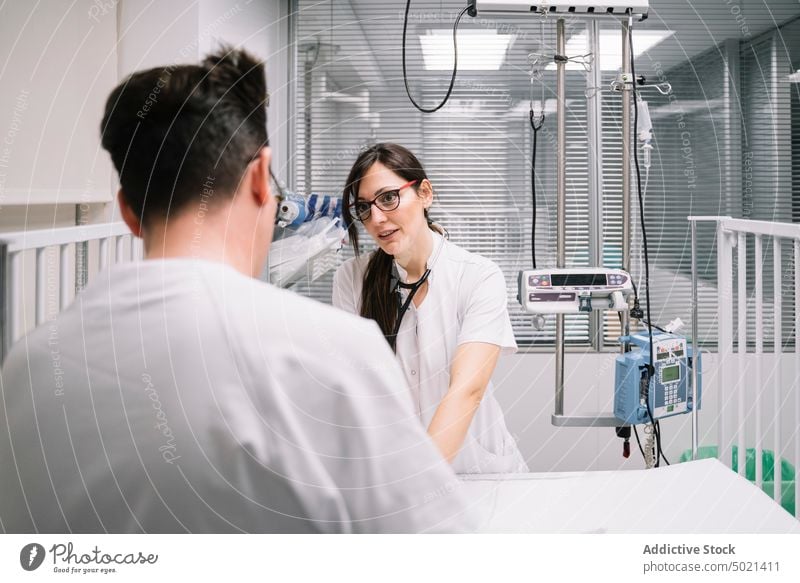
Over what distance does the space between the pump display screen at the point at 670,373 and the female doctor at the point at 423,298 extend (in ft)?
1.29

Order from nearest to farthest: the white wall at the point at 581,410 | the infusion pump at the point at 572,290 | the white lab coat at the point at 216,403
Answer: the white lab coat at the point at 216,403
the infusion pump at the point at 572,290
the white wall at the point at 581,410

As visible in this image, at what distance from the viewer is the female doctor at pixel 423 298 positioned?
3.62 feet

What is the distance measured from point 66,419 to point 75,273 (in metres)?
0.29

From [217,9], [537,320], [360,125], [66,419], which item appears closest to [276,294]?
[66,419]

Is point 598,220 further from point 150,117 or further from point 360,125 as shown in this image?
point 150,117

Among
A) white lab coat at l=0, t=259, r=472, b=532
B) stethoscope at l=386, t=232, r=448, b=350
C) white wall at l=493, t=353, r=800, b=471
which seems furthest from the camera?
white wall at l=493, t=353, r=800, b=471

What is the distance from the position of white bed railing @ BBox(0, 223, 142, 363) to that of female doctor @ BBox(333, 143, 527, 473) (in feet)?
1.26

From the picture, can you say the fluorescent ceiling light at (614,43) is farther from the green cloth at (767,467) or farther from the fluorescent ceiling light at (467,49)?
the green cloth at (767,467)

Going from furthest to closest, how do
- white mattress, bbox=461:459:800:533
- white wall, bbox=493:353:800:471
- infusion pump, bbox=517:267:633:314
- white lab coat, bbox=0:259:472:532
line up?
white wall, bbox=493:353:800:471, infusion pump, bbox=517:267:633:314, white mattress, bbox=461:459:800:533, white lab coat, bbox=0:259:472:532

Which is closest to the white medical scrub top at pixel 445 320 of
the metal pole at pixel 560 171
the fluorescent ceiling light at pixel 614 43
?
the metal pole at pixel 560 171

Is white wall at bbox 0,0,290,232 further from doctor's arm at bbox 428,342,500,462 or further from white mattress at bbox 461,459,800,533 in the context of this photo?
white mattress at bbox 461,459,800,533

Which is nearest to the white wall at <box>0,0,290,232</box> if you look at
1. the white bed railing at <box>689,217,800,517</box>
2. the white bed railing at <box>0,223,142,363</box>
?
the white bed railing at <box>0,223,142,363</box>

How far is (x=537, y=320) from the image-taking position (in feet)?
4.61

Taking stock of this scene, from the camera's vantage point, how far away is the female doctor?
110 cm
